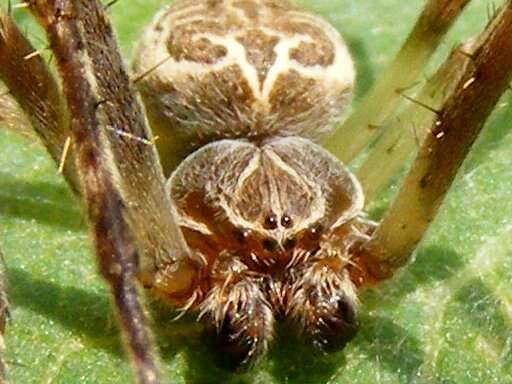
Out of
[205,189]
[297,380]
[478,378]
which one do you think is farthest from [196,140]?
[478,378]

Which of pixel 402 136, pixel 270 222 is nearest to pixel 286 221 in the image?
pixel 270 222

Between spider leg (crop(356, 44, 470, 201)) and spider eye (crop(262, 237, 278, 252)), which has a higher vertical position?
spider leg (crop(356, 44, 470, 201))

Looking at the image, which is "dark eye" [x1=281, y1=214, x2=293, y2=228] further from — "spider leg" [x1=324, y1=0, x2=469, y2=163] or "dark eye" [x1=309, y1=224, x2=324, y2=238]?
"spider leg" [x1=324, y1=0, x2=469, y2=163]

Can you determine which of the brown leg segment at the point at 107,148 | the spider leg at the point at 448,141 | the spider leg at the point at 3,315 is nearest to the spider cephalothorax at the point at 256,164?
the spider leg at the point at 448,141

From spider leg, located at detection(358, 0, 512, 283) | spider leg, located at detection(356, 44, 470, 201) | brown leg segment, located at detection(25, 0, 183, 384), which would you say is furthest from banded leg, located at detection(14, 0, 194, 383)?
spider leg, located at detection(356, 44, 470, 201)

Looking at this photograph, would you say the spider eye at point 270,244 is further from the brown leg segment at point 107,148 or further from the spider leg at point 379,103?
the spider leg at point 379,103

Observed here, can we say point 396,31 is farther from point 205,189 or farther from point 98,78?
point 98,78
